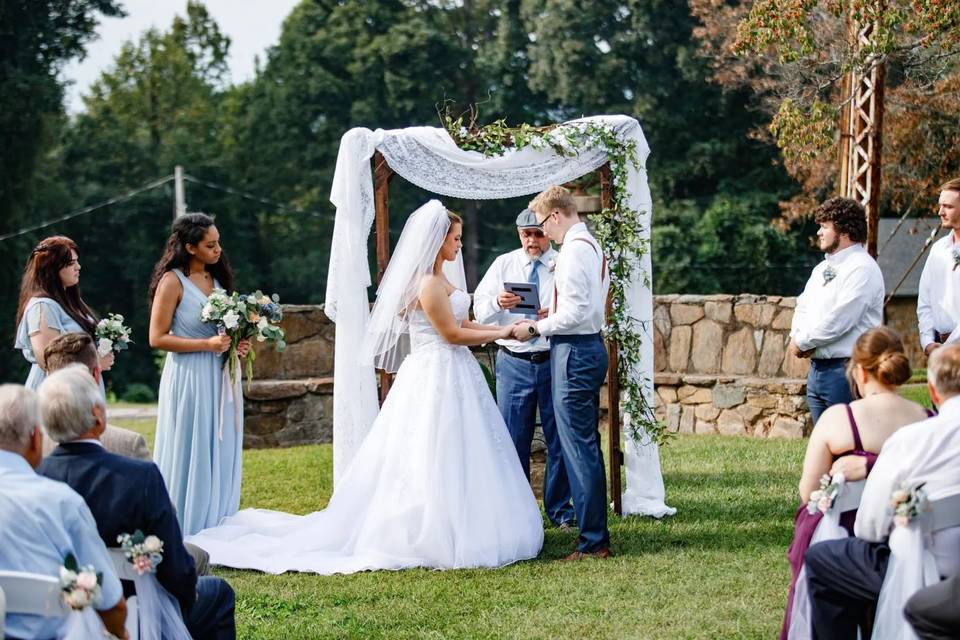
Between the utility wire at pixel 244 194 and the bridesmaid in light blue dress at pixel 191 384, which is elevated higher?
the utility wire at pixel 244 194

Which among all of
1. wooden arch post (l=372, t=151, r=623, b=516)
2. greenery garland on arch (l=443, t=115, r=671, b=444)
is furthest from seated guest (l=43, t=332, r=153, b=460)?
greenery garland on arch (l=443, t=115, r=671, b=444)

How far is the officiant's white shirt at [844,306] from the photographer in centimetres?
643

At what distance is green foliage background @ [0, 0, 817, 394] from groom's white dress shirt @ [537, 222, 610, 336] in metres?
17.8

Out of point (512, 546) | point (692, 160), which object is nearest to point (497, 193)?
point (512, 546)

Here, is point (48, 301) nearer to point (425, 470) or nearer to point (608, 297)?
point (425, 470)

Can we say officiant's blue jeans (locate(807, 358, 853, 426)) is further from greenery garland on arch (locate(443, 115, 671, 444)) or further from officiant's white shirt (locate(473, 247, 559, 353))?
officiant's white shirt (locate(473, 247, 559, 353))

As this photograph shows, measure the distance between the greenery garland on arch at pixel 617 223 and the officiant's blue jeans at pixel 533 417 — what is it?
55 centimetres

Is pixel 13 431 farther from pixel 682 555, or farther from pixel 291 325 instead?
pixel 291 325

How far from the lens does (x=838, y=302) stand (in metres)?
6.46

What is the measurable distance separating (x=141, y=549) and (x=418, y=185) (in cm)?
425

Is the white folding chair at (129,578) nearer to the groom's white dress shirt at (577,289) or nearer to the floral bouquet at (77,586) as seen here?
the floral bouquet at (77,586)

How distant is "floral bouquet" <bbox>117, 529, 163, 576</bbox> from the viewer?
146 inches

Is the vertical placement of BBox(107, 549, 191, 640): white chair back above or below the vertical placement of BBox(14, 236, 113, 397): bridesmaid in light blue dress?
below

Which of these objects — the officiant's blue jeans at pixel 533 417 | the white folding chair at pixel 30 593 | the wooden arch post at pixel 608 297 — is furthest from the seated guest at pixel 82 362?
the officiant's blue jeans at pixel 533 417
